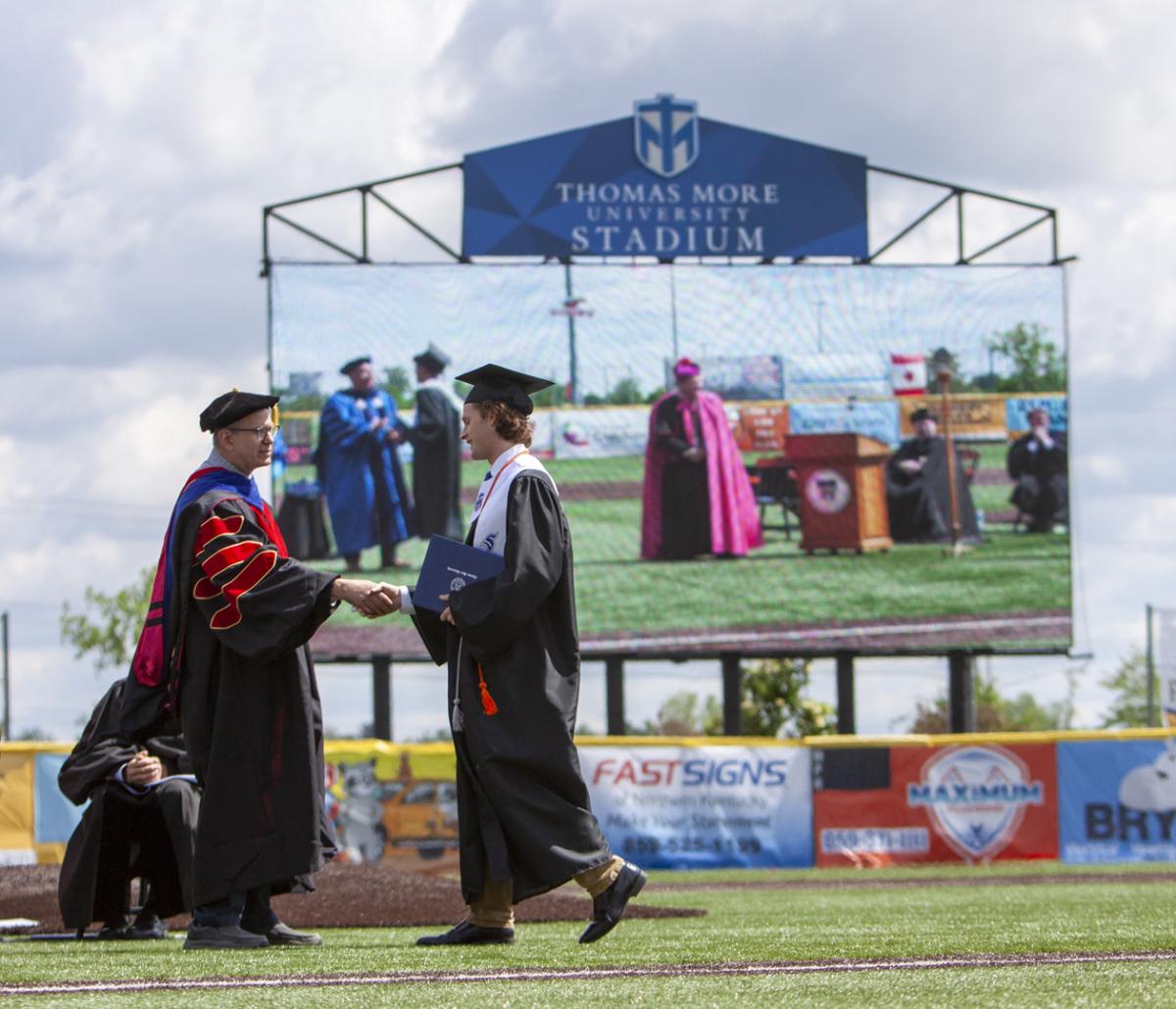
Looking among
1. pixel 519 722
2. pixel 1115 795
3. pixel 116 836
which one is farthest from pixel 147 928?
pixel 1115 795

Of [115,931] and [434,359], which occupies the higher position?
[434,359]

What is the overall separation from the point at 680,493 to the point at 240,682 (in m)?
16.5

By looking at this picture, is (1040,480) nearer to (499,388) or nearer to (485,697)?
(499,388)

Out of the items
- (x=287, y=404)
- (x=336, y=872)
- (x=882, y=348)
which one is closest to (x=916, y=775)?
(x=882, y=348)

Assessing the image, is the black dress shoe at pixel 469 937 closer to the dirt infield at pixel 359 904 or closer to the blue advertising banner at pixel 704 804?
the dirt infield at pixel 359 904

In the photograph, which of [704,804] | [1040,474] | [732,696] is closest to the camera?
[704,804]

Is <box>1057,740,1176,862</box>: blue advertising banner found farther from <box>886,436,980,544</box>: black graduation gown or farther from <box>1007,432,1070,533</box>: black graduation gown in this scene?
<box>1007,432,1070,533</box>: black graduation gown

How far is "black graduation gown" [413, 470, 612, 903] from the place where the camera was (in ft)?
21.7

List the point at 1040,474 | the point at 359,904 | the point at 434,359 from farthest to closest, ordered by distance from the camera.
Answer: the point at 1040,474, the point at 434,359, the point at 359,904

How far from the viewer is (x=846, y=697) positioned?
2589 centimetres

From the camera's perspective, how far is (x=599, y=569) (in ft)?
76.1

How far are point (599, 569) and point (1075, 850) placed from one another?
646 centimetres

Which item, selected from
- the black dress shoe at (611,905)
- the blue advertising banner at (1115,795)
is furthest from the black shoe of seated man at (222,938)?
the blue advertising banner at (1115,795)

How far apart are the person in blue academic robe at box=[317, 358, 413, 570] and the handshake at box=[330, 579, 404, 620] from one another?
15.9 metres
